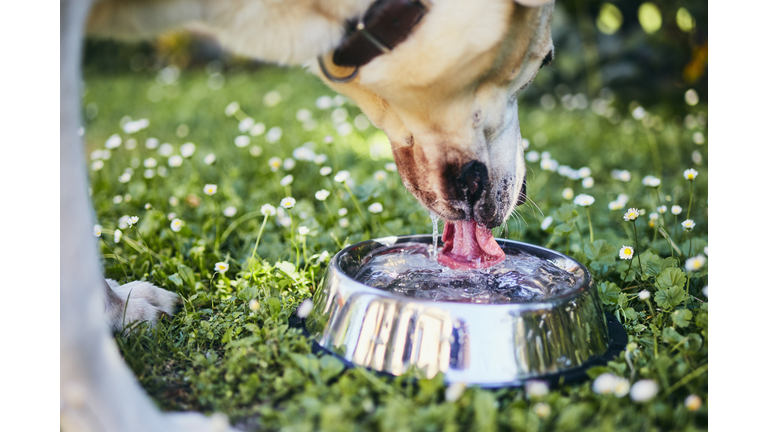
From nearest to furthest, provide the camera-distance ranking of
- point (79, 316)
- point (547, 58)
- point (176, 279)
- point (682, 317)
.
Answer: point (79, 316), point (682, 317), point (547, 58), point (176, 279)

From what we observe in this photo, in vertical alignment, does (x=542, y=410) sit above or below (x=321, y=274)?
above

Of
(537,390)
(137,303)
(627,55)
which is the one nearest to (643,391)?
(537,390)

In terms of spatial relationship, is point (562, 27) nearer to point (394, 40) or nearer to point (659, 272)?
point (659, 272)

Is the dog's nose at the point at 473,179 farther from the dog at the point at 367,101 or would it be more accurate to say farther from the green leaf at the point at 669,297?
the green leaf at the point at 669,297

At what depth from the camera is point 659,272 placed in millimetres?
1800

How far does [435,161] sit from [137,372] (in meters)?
1.00

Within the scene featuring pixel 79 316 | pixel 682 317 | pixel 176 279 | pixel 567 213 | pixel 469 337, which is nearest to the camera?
pixel 79 316

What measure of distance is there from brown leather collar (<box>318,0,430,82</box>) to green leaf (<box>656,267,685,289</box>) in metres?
1.05

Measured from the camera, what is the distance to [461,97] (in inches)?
61.5

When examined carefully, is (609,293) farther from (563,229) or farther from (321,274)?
(321,274)

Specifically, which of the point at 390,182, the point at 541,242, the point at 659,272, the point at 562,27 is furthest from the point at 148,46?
the point at 659,272

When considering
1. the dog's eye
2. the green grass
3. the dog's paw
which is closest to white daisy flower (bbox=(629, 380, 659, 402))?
the green grass

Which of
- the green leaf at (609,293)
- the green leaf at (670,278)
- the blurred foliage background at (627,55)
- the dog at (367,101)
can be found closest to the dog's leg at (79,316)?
the dog at (367,101)

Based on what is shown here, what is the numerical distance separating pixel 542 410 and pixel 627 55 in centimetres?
453
